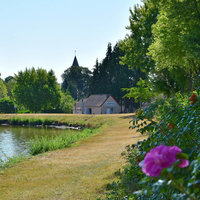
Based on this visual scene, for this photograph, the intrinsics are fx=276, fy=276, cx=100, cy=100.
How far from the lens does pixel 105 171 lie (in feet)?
32.0

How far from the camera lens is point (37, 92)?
6412 centimetres

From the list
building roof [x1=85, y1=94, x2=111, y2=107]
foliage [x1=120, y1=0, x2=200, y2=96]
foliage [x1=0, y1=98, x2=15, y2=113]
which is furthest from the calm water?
foliage [x1=0, y1=98, x2=15, y2=113]

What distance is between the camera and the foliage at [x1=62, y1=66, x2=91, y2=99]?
303 feet

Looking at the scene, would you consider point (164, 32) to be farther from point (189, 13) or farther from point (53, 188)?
point (53, 188)

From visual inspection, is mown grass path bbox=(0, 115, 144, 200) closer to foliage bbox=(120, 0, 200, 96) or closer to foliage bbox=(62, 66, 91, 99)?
foliage bbox=(120, 0, 200, 96)

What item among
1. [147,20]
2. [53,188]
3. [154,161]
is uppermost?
[147,20]

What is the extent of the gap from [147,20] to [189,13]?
17.1 m

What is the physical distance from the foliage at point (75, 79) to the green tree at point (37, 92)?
80.4 feet

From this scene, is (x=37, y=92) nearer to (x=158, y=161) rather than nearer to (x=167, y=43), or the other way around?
(x=167, y=43)

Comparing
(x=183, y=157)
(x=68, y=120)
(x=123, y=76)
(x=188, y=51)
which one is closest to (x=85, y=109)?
(x=123, y=76)

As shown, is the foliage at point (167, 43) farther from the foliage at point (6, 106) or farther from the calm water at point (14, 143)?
the foliage at point (6, 106)

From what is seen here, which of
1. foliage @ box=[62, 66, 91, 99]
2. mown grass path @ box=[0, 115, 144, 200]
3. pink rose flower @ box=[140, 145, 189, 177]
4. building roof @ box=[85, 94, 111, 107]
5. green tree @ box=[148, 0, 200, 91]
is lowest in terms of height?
mown grass path @ box=[0, 115, 144, 200]

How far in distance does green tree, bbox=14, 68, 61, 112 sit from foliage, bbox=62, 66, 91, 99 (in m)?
24.5

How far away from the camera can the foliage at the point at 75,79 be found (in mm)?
92312
